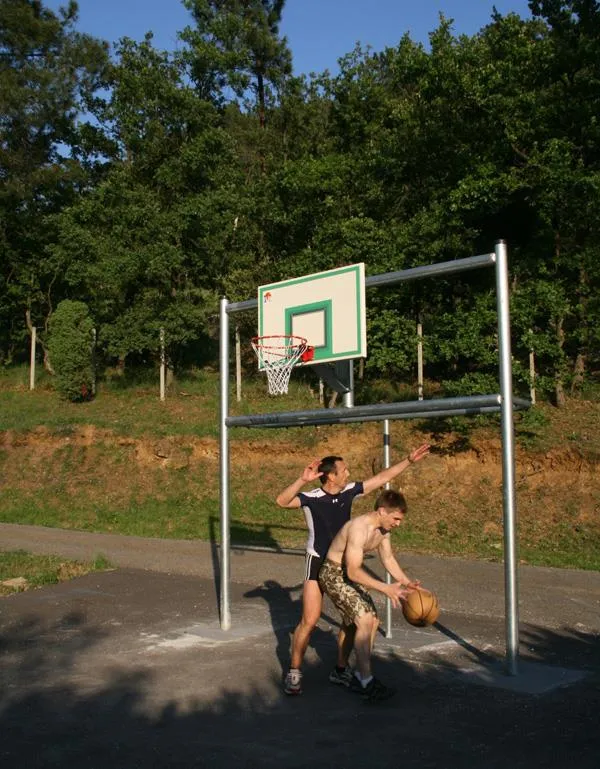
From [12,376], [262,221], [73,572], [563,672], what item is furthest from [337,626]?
[12,376]

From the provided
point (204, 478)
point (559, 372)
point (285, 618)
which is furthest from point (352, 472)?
point (285, 618)

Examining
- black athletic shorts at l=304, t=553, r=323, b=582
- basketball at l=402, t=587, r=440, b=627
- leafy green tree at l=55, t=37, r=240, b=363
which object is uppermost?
leafy green tree at l=55, t=37, r=240, b=363

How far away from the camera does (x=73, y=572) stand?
1264 cm

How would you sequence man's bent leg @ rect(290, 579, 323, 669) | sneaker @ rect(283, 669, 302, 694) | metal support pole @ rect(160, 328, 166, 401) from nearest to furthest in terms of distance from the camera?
sneaker @ rect(283, 669, 302, 694) → man's bent leg @ rect(290, 579, 323, 669) → metal support pole @ rect(160, 328, 166, 401)

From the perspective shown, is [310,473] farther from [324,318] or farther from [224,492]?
[224,492]

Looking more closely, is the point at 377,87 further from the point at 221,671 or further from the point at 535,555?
the point at 221,671

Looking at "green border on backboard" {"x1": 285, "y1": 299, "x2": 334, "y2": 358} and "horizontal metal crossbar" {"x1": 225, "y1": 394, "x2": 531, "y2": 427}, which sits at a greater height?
"green border on backboard" {"x1": 285, "y1": 299, "x2": 334, "y2": 358}

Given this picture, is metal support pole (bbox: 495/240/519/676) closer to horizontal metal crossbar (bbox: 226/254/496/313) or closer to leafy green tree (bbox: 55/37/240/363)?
horizontal metal crossbar (bbox: 226/254/496/313)

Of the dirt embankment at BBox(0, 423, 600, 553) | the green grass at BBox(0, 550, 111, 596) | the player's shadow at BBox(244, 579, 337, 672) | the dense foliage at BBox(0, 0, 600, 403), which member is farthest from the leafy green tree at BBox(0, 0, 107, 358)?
the player's shadow at BBox(244, 579, 337, 672)

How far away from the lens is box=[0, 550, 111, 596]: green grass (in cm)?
1208

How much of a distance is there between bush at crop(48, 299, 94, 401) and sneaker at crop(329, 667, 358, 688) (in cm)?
2122

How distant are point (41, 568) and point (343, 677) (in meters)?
7.47

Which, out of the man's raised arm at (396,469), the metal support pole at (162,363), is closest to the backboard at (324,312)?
the man's raised arm at (396,469)

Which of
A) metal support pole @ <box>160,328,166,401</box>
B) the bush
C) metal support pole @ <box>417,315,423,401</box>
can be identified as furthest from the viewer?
the bush
